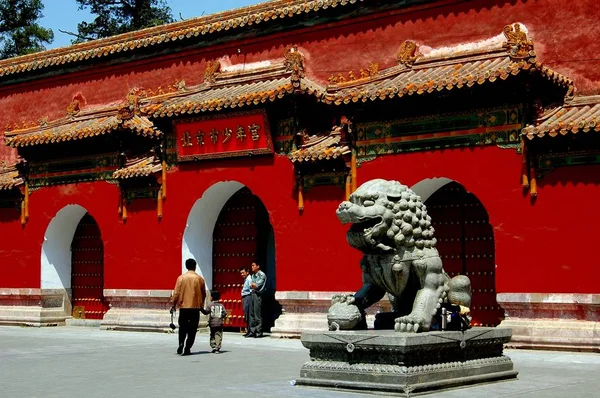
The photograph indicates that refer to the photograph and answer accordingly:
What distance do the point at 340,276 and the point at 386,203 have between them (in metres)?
6.44

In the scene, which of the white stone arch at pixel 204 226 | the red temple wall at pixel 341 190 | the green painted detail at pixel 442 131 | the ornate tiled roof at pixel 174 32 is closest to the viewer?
the red temple wall at pixel 341 190

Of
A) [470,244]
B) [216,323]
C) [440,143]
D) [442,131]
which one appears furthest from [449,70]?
[216,323]

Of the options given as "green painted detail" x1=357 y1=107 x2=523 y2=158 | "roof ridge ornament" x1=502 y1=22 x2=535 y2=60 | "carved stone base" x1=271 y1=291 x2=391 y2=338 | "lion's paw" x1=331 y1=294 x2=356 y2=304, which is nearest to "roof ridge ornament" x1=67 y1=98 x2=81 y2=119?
"carved stone base" x1=271 y1=291 x2=391 y2=338

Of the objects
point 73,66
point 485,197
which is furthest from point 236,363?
point 73,66

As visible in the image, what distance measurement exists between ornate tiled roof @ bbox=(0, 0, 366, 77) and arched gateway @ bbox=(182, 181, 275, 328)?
3.13 meters

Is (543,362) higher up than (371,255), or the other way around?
(371,255)

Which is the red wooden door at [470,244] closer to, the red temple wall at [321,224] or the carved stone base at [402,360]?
the red temple wall at [321,224]

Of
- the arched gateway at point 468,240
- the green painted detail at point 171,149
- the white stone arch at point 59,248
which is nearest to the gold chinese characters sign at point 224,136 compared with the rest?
the green painted detail at point 171,149

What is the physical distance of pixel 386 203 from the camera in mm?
9227

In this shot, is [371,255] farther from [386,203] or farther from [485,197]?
[485,197]

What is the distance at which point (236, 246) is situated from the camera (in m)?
17.9

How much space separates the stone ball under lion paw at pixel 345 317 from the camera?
30.9ft

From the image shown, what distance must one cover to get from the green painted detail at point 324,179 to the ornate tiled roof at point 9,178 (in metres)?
7.29

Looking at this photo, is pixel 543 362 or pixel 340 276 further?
pixel 340 276
